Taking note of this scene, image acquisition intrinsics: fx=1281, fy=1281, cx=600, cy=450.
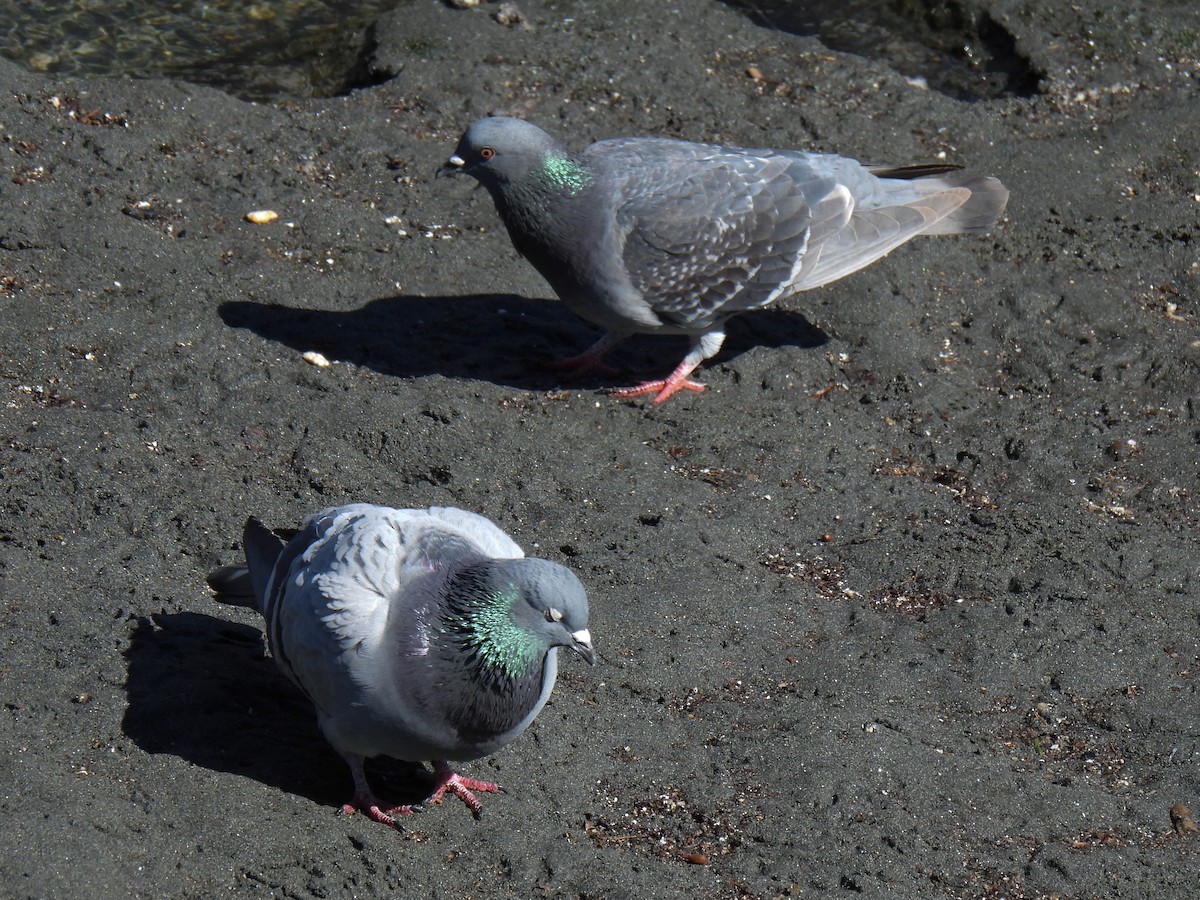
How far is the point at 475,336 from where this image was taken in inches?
248

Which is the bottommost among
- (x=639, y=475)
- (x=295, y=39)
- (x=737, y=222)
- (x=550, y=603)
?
(x=639, y=475)

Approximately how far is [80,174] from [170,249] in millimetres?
805

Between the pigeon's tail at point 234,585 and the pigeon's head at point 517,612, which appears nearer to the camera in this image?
the pigeon's head at point 517,612

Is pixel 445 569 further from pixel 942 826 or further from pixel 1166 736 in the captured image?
pixel 1166 736

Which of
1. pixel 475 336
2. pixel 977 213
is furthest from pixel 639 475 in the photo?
pixel 977 213

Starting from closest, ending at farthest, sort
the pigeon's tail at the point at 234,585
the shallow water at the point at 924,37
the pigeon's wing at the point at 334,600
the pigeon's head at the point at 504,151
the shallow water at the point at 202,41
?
the pigeon's wing at the point at 334,600 < the pigeon's tail at the point at 234,585 < the pigeon's head at the point at 504,151 < the shallow water at the point at 202,41 < the shallow water at the point at 924,37

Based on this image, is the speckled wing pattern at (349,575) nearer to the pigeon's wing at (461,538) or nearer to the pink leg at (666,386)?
the pigeon's wing at (461,538)

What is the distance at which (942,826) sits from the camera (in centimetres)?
386

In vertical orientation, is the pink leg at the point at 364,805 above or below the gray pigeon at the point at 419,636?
below

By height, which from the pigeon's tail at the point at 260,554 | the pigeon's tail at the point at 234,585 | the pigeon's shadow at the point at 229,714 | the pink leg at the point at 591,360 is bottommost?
the pink leg at the point at 591,360

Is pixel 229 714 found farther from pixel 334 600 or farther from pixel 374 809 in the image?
pixel 334 600

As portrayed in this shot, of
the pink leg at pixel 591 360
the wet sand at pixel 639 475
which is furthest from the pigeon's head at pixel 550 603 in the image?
the pink leg at pixel 591 360

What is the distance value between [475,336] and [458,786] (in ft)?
9.33

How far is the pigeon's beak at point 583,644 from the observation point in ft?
11.6
